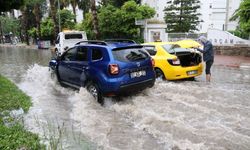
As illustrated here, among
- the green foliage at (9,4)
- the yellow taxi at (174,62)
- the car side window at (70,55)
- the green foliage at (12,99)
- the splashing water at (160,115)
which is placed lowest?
the splashing water at (160,115)

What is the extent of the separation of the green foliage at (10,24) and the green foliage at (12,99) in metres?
65.1

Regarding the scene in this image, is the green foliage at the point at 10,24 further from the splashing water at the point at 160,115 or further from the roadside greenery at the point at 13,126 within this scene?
the splashing water at the point at 160,115

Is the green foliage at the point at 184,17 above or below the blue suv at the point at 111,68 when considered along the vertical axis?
above

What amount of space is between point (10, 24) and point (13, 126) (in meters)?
74.7

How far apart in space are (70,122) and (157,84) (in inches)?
165

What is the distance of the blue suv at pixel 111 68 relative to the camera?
8164mm

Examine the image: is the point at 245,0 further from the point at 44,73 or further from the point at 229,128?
the point at 229,128

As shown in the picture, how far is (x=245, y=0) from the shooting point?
67.8 feet

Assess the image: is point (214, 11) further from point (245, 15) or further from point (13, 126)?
point (13, 126)

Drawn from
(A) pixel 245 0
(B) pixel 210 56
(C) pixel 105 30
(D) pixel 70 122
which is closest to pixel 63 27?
(C) pixel 105 30

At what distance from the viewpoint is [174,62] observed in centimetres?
1107

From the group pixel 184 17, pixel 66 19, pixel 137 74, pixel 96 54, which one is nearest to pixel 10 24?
pixel 66 19

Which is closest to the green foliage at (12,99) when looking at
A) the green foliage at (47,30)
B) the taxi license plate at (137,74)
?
the taxi license plate at (137,74)

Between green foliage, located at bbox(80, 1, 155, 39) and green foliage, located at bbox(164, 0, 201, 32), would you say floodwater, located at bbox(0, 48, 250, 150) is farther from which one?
green foliage, located at bbox(164, 0, 201, 32)
